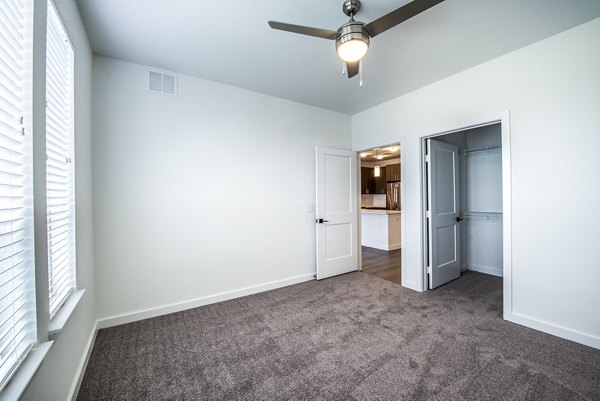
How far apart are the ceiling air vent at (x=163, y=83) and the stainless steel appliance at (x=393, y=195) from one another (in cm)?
635

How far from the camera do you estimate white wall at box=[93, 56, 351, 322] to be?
2.50m

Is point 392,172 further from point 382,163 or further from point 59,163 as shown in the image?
point 59,163

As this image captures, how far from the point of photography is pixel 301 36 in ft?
7.14

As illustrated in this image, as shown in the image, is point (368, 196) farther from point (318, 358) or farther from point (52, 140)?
point (52, 140)

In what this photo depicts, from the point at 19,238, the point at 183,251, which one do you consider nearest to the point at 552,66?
the point at 19,238

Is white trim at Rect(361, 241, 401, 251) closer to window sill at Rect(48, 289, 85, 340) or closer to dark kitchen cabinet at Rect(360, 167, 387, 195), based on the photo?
dark kitchen cabinet at Rect(360, 167, 387, 195)

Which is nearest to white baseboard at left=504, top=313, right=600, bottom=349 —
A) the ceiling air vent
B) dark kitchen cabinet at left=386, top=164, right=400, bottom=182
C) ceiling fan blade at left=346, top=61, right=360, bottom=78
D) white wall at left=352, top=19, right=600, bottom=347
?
white wall at left=352, top=19, right=600, bottom=347

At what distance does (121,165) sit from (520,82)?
4149 millimetres

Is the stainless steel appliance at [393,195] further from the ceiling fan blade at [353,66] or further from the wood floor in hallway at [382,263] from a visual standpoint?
the ceiling fan blade at [353,66]

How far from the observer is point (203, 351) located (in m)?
2.08

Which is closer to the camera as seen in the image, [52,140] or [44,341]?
[44,341]

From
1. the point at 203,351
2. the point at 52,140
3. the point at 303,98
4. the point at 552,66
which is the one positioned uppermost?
the point at 303,98

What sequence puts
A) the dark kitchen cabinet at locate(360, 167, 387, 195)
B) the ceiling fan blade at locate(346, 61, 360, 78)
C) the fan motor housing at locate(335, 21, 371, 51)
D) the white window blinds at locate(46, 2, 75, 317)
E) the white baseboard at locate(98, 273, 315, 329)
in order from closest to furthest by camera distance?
the white window blinds at locate(46, 2, 75, 317)
the fan motor housing at locate(335, 21, 371, 51)
the ceiling fan blade at locate(346, 61, 360, 78)
the white baseboard at locate(98, 273, 315, 329)
the dark kitchen cabinet at locate(360, 167, 387, 195)

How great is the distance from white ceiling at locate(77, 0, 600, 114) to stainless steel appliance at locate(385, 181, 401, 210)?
463cm
